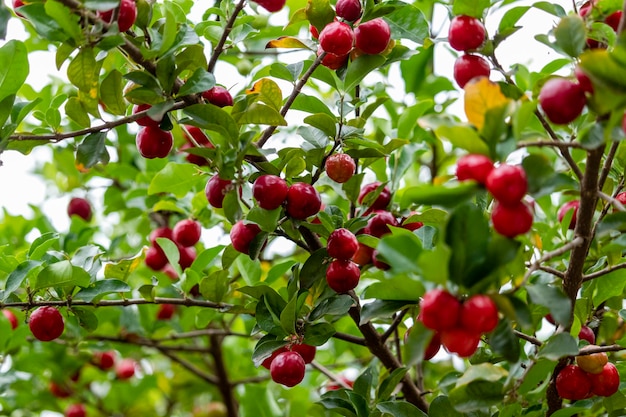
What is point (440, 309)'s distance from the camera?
98cm

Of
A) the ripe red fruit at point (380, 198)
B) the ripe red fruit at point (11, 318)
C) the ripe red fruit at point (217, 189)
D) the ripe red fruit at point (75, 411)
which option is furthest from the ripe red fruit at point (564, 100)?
the ripe red fruit at point (75, 411)

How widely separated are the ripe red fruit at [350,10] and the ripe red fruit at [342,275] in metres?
0.53

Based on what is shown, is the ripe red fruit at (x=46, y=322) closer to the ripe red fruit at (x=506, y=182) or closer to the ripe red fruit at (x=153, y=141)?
the ripe red fruit at (x=153, y=141)

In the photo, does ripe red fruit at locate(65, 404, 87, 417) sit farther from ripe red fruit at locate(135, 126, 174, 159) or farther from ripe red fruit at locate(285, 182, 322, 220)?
ripe red fruit at locate(285, 182, 322, 220)

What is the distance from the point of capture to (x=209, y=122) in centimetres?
144

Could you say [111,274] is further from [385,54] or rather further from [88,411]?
[88,411]

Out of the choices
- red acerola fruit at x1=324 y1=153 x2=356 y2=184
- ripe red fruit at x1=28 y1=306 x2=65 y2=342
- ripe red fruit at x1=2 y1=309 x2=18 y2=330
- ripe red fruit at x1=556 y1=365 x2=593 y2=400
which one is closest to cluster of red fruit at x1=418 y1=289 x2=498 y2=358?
ripe red fruit at x1=556 y1=365 x2=593 y2=400

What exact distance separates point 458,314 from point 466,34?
598mm

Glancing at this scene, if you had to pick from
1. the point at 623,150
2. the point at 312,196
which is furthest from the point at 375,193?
the point at 623,150

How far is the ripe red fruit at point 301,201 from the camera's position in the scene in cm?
148

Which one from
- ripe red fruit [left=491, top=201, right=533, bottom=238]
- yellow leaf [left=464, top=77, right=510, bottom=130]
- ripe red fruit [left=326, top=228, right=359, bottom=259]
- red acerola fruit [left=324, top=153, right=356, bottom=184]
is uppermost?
yellow leaf [left=464, top=77, right=510, bottom=130]

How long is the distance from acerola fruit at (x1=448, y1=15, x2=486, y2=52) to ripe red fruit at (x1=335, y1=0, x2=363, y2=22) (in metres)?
0.28

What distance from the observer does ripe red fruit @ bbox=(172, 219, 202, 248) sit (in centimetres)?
222

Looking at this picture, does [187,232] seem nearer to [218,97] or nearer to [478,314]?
[218,97]
